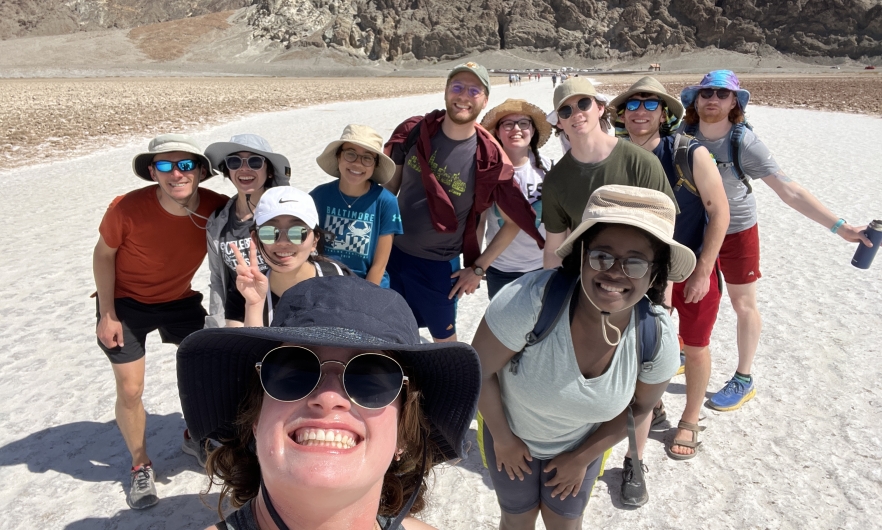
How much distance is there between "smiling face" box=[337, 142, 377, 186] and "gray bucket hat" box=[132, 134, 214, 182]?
2.48ft

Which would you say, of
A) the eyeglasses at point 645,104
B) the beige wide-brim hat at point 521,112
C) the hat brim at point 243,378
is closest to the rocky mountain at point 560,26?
the beige wide-brim hat at point 521,112

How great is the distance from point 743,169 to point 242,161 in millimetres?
3153

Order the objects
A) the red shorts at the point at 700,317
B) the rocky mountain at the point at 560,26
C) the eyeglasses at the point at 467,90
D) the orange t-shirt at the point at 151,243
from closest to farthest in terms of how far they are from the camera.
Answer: the orange t-shirt at the point at 151,243 → the red shorts at the point at 700,317 → the eyeglasses at the point at 467,90 → the rocky mountain at the point at 560,26

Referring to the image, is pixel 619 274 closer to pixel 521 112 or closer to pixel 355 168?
pixel 355 168

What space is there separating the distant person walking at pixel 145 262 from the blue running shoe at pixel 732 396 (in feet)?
12.2

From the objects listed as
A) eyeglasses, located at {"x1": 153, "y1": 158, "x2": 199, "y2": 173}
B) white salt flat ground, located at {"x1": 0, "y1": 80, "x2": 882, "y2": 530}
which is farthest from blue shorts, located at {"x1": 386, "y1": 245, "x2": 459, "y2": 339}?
eyeglasses, located at {"x1": 153, "y1": 158, "x2": 199, "y2": 173}

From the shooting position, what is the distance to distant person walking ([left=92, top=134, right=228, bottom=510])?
115 inches

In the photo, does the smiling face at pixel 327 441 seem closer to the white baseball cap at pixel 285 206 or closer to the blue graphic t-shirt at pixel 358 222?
the white baseball cap at pixel 285 206

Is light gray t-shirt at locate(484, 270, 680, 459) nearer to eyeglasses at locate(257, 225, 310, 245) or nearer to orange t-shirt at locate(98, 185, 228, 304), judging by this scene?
eyeglasses at locate(257, 225, 310, 245)

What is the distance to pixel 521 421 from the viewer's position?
2.30 metres

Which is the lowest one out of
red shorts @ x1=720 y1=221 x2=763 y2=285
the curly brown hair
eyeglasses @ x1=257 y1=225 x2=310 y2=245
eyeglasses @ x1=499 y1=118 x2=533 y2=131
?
red shorts @ x1=720 y1=221 x2=763 y2=285

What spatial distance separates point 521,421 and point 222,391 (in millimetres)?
1226

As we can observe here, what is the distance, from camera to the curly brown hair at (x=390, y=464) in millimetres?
1548

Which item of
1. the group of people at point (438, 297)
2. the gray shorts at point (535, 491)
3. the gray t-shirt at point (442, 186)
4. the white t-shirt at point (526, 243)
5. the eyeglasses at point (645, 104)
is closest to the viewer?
the group of people at point (438, 297)
